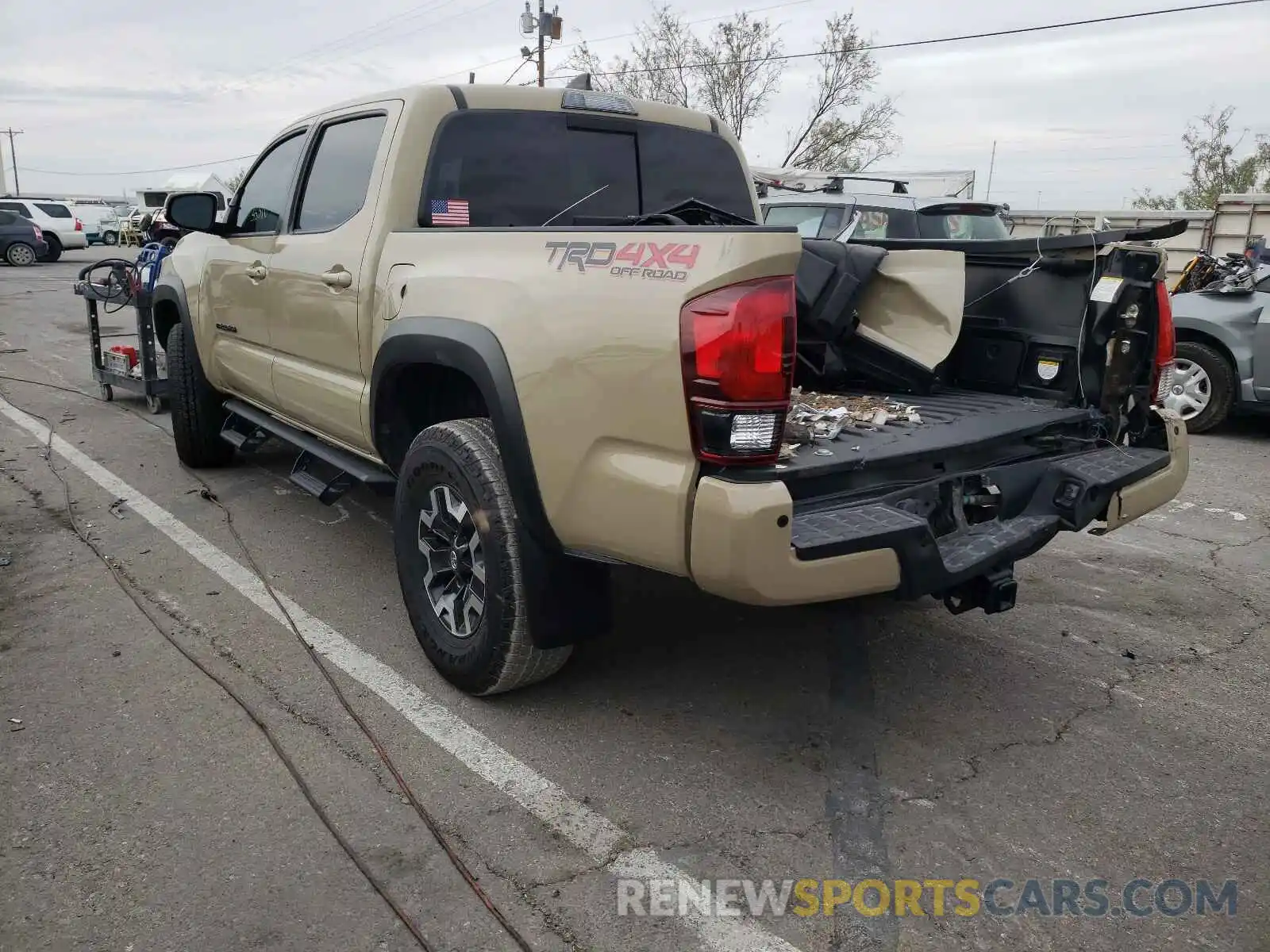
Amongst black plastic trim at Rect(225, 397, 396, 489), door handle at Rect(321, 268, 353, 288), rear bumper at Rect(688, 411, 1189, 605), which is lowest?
black plastic trim at Rect(225, 397, 396, 489)

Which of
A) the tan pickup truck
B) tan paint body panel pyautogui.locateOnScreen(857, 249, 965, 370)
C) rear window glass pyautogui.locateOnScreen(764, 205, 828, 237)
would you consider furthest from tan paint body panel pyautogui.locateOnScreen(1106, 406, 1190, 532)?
rear window glass pyautogui.locateOnScreen(764, 205, 828, 237)

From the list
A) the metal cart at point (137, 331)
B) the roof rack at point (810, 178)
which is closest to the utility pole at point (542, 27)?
the roof rack at point (810, 178)

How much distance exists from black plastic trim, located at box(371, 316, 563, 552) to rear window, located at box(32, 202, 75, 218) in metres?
31.2

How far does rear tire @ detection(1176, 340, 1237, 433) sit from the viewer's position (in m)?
8.37

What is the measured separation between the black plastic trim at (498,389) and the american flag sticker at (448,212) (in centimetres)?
58

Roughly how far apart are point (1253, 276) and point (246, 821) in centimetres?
886

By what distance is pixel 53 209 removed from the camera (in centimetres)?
2923

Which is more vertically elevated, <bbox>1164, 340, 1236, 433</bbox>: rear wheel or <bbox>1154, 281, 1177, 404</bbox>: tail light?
<bbox>1154, 281, 1177, 404</bbox>: tail light

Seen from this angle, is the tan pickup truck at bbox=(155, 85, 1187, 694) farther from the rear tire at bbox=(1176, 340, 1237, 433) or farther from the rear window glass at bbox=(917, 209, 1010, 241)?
the rear window glass at bbox=(917, 209, 1010, 241)

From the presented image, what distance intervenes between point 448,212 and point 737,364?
1733 mm

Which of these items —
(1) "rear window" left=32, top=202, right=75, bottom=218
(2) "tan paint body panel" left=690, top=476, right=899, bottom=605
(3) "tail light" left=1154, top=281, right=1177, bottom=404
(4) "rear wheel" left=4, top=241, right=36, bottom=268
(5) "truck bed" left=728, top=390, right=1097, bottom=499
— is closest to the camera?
(2) "tan paint body panel" left=690, top=476, right=899, bottom=605

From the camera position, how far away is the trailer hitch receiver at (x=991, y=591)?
10.3ft

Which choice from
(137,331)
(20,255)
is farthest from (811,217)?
(20,255)

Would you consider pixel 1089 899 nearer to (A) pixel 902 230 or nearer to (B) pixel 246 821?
(B) pixel 246 821
